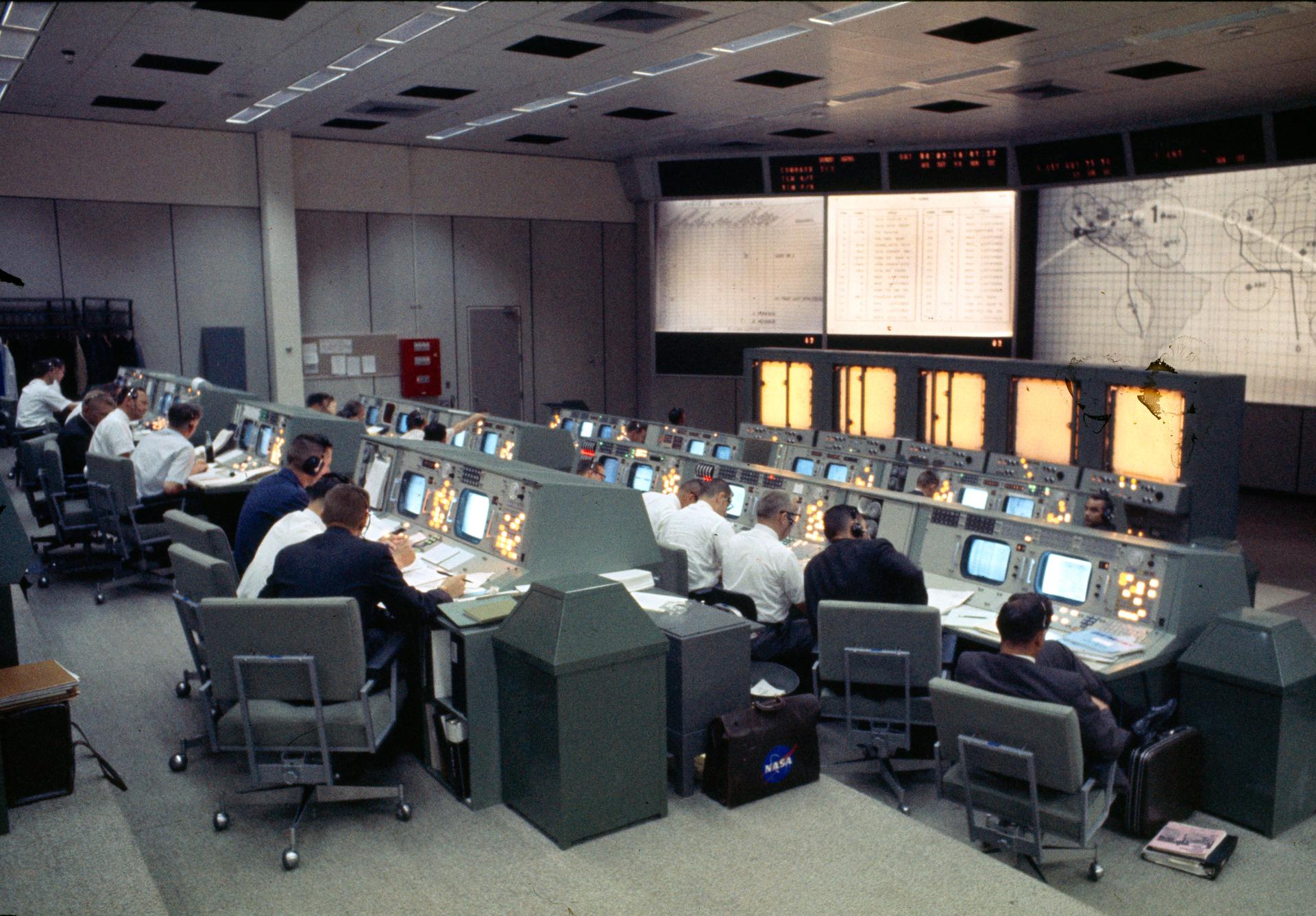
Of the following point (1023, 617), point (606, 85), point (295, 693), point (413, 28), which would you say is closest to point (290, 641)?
point (295, 693)

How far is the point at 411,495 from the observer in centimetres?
486

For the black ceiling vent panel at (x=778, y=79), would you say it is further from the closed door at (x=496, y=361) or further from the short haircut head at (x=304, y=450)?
the closed door at (x=496, y=361)

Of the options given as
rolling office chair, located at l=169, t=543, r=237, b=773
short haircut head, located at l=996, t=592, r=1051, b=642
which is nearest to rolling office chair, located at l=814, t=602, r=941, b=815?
short haircut head, located at l=996, t=592, r=1051, b=642

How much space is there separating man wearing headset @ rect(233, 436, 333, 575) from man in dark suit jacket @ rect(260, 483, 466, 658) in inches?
46.9

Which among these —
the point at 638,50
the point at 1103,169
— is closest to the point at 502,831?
the point at 638,50

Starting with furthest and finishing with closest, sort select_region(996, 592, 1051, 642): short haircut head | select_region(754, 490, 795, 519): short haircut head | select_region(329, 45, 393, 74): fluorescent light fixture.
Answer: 1. select_region(329, 45, 393, 74): fluorescent light fixture
2. select_region(754, 490, 795, 519): short haircut head
3. select_region(996, 592, 1051, 642): short haircut head

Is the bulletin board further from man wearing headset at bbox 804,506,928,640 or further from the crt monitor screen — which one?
the crt monitor screen

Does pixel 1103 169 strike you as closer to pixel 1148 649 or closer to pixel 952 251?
pixel 952 251

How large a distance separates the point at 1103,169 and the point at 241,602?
27.8 feet

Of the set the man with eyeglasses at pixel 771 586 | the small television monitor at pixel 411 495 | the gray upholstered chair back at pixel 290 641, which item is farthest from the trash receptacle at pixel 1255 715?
the small television monitor at pixel 411 495

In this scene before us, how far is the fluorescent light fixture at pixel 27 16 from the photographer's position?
541cm

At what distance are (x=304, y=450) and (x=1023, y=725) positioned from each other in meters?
3.24

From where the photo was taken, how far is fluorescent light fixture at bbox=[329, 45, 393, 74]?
6422 millimetres

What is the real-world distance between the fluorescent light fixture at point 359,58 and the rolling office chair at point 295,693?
4517mm
